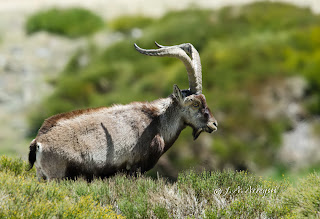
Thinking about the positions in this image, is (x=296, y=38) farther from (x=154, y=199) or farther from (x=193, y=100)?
(x=154, y=199)

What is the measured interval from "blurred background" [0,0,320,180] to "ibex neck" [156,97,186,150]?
28.0 feet

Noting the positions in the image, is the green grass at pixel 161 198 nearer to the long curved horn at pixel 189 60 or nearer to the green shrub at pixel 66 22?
the long curved horn at pixel 189 60

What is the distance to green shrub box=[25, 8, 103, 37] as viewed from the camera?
3161cm

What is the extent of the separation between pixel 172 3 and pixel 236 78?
17.6 meters

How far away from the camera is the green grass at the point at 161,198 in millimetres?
7383

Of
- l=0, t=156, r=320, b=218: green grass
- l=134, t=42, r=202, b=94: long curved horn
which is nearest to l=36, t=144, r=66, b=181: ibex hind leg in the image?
l=0, t=156, r=320, b=218: green grass

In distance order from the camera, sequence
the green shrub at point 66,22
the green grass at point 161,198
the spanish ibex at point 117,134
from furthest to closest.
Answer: the green shrub at point 66,22
the spanish ibex at point 117,134
the green grass at point 161,198

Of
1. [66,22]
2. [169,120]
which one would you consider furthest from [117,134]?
[66,22]

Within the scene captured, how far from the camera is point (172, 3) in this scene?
1500 inches

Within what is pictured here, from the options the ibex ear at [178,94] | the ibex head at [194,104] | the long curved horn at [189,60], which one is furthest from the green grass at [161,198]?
the long curved horn at [189,60]

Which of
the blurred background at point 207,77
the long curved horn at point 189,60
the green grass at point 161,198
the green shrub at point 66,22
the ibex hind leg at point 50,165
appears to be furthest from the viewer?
the green shrub at point 66,22

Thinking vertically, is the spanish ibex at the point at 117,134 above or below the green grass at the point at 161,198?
above

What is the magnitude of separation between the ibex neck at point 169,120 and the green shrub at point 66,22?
2253 cm

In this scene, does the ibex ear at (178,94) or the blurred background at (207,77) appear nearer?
the ibex ear at (178,94)
